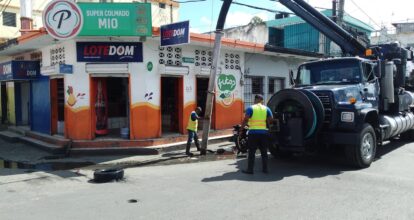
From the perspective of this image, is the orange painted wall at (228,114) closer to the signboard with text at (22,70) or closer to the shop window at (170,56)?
the shop window at (170,56)

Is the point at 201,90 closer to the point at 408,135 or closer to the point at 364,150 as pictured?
the point at 408,135

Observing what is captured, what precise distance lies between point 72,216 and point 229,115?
939 centimetres

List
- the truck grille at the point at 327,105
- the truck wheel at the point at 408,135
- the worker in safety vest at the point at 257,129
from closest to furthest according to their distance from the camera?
the worker in safety vest at the point at 257,129 → the truck grille at the point at 327,105 → the truck wheel at the point at 408,135

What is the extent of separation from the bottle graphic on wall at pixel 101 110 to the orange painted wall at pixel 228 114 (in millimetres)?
3839

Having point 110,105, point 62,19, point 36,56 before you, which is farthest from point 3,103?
point 62,19

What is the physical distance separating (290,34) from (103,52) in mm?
17634

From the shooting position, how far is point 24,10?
1742cm

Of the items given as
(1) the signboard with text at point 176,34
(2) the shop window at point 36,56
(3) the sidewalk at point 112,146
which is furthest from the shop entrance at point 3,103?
(1) the signboard with text at point 176,34

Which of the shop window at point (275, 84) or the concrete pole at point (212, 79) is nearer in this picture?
the concrete pole at point (212, 79)

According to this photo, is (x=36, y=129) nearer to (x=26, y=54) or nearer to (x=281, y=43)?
(x=26, y=54)

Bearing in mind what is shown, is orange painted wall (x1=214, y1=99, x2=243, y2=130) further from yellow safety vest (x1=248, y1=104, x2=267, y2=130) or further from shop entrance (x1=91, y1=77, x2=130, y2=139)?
yellow safety vest (x1=248, y1=104, x2=267, y2=130)

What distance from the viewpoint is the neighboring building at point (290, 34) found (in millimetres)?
25078

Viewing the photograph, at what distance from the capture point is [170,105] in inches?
598

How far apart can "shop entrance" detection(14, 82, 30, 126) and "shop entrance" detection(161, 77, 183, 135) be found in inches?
244
